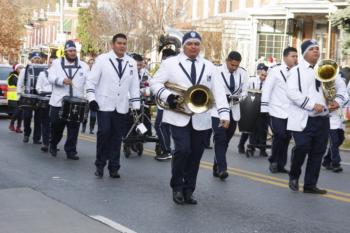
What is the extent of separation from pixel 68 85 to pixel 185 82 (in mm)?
4930

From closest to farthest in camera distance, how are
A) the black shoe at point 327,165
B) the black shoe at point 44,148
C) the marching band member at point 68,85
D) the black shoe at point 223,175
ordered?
the black shoe at point 223,175 → the black shoe at point 327,165 → the marching band member at point 68,85 → the black shoe at point 44,148

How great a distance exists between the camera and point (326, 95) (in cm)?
1032

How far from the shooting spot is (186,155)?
9305 mm

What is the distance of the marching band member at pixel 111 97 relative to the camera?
37.7 ft

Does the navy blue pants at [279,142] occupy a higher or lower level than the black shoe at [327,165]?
higher

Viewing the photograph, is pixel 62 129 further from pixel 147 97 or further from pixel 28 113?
pixel 28 113

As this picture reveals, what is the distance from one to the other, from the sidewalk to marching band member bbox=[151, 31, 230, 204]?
1386 millimetres

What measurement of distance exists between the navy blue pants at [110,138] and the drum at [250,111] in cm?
422

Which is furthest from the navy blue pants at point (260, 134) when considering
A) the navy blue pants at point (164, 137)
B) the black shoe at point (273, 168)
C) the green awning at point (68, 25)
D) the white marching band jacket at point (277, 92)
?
the green awning at point (68, 25)

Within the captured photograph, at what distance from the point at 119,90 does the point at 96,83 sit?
0.35 m

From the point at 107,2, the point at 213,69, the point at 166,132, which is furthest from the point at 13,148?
the point at 107,2

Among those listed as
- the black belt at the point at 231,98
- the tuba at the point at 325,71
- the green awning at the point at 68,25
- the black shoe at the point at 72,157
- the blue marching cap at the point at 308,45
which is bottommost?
the black shoe at the point at 72,157

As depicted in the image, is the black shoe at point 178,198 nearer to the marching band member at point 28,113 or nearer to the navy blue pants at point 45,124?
the navy blue pants at point 45,124

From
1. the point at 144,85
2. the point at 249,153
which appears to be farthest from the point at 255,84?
the point at 144,85
